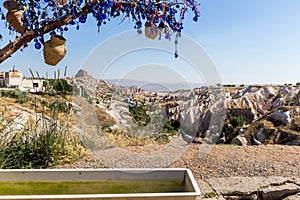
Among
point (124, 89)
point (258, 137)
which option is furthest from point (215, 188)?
point (258, 137)

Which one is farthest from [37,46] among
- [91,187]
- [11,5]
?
[91,187]

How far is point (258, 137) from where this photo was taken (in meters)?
6.28

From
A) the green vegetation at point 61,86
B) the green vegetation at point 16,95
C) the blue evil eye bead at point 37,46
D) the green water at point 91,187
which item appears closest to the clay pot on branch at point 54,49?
the blue evil eye bead at point 37,46

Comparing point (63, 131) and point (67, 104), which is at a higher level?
point (67, 104)

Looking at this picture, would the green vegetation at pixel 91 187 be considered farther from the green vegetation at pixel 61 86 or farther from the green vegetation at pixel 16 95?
the green vegetation at pixel 16 95

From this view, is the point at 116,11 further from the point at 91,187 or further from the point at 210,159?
the point at 210,159

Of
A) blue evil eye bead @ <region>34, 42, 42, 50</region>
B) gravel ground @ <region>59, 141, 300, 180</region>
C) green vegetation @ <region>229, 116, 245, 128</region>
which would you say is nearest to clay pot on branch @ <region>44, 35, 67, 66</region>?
blue evil eye bead @ <region>34, 42, 42, 50</region>

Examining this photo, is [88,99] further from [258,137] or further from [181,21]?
[258,137]

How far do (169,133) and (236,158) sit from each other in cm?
168

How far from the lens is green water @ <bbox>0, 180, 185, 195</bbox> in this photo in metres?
2.00

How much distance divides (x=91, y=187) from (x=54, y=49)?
0.86 metres

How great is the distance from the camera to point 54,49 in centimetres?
196

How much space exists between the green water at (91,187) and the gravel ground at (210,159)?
49.6 inches

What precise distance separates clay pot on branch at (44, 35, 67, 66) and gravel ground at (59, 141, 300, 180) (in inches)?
70.7
